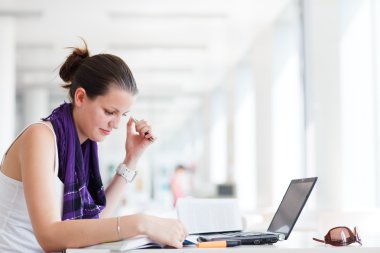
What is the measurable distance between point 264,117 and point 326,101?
277 cm

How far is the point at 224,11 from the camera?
307 inches

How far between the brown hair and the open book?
22.4 inches

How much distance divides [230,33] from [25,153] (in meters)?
7.29

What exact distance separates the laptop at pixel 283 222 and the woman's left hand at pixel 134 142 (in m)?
0.34

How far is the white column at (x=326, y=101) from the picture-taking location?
5953 mm

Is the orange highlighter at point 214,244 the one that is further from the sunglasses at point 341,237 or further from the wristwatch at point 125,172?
the wristwatch at point 125,172

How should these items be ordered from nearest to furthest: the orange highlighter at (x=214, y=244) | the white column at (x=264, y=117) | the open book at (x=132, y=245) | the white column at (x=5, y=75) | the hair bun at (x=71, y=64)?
the open book at (x=132, y=245) → the orange highlighter at (x=214, y=244) → the hair bun at (x=71, y=64) → the white column at (x=5, y=75) → the white column at (x=264, y=117)

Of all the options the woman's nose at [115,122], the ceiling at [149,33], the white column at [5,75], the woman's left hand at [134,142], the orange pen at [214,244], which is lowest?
the orange pen at [214,244]

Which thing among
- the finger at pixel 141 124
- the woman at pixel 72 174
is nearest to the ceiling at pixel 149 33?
the finger at pixel 141 124

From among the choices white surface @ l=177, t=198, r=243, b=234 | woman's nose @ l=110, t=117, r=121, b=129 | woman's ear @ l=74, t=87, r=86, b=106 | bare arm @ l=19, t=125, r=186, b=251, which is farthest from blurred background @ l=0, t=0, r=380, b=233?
white surface @ l=177, t=198, r=243, b=234

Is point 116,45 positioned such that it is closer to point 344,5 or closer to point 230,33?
point 230,33

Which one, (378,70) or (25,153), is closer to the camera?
(25,153)

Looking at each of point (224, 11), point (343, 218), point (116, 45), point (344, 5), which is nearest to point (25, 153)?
point (343, 218)

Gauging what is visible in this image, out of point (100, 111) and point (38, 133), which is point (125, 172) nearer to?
point (100, 111)
